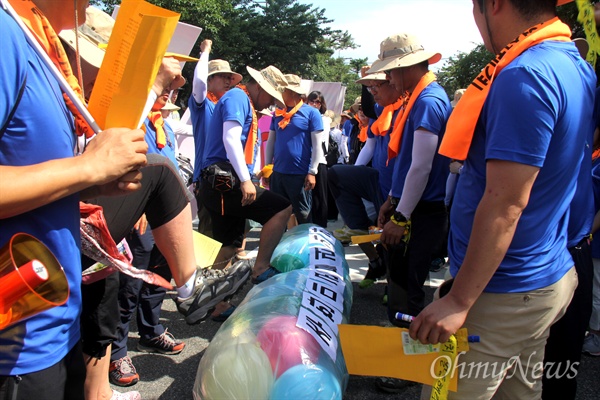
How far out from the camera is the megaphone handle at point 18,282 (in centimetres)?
88

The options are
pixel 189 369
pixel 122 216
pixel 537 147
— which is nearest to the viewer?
pixel 537 147

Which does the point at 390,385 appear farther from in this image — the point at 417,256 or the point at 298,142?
the point at 298,142

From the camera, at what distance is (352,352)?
4.55 feet

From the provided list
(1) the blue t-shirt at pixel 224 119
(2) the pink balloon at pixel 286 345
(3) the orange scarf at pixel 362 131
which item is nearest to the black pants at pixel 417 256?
(2) the pink balloon at pixel 286 345

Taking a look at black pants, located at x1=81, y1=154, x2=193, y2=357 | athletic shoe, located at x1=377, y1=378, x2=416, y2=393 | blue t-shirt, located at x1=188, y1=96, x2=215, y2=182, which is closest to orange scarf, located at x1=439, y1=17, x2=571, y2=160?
black pants, located at x1=81, y1=154, x2=193, y2=357

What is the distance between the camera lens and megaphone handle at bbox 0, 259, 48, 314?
2.88 feet

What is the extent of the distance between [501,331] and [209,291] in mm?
2035

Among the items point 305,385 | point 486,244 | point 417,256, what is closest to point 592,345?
point 417,256

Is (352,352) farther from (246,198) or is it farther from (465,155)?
(246,198)

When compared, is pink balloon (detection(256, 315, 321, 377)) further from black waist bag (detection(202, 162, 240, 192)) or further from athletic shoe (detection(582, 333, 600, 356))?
athletic shoe (detection(582, 333, 600, 356))

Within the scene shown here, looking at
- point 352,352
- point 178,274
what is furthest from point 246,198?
point 352,352

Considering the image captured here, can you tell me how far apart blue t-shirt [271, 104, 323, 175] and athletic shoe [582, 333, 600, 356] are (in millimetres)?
3017

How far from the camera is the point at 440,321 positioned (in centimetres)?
132

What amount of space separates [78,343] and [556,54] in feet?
5.13
